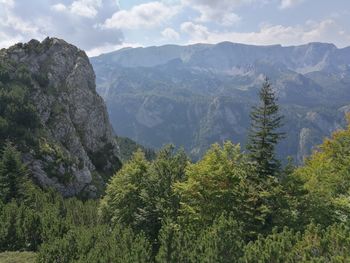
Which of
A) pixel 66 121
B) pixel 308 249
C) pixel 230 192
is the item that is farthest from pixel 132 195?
pixel 66 121

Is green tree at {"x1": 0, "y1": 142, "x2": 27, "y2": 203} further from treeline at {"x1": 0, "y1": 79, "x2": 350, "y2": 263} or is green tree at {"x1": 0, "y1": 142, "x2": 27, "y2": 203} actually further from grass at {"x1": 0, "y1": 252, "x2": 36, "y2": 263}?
grass at {"x1": 0, "y1": 252, "x2": 36, "y2": 263}

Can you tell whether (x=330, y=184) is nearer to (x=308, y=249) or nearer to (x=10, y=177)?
(x=308, y=249)

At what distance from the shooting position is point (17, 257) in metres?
42.2

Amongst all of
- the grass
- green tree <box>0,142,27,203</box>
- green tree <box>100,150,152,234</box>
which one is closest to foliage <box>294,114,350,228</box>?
green tree <box>100,150,152,234</box>

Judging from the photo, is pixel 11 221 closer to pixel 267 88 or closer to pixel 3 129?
pixel 267 88

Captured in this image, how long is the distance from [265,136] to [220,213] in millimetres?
8698

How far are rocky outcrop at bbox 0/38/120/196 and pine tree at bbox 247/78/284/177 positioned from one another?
8412 centimetres

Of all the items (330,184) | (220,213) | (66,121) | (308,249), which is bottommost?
(66,121)

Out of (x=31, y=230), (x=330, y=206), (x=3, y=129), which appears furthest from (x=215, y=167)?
(x=3, y=129)

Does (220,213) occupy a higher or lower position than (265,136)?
lower

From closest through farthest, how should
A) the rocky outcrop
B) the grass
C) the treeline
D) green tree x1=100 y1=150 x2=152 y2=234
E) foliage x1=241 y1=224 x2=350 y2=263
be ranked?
foliage x1=241 y1=224 x2=350 y2=263 → the treeline → the grass → green tree x1=100 y1=150 x2=152 y2=234 → the rocky outcrop

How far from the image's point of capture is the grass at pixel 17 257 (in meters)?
40.6

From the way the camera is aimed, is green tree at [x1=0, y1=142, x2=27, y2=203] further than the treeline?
Yes

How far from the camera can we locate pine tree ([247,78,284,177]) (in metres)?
39.0
